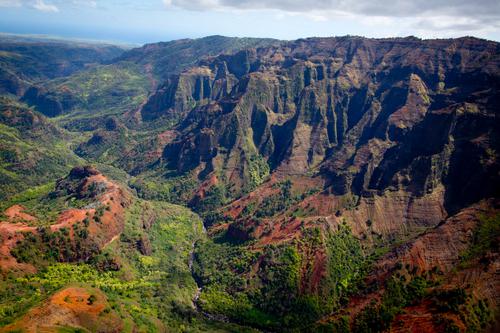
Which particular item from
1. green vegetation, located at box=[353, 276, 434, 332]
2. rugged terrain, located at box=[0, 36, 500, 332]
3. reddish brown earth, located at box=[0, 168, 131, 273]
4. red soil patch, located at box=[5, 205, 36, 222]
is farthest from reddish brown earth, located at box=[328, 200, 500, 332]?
red soil patch, located at box=[5, 205, 36, 222]

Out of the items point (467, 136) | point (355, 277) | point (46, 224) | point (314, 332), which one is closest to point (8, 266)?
point (46, 224)

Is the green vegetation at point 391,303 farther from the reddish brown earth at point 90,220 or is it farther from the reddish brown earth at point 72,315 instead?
the reddish brown earth at point 90,220

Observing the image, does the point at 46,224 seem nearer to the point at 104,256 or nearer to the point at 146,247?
the point at 104,256

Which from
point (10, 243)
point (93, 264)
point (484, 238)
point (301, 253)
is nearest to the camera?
point (484, 238)

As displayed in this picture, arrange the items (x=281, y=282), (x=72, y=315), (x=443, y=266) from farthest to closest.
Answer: (x=281, y=282)
(x=443, y=266)
(x=72, y=315)

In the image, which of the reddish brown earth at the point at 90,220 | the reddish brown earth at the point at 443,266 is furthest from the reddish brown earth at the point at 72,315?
the reddish brown earth at the point at 443,266

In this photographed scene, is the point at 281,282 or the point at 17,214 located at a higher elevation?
the point at 17,214

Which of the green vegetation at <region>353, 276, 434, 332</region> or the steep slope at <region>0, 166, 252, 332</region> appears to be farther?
the green vegetation at <region>353, 276, 434, 332</region>

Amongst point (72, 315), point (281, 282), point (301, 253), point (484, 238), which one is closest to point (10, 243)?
point (72, 315)

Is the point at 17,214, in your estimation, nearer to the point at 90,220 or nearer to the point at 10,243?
the point at 90,220

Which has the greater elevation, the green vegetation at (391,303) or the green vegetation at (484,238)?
the green vegetation at (484,238)

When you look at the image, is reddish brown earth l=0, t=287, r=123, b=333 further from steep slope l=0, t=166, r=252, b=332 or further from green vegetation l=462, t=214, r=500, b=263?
green vegetation l=462, t=214, r=500, b=263

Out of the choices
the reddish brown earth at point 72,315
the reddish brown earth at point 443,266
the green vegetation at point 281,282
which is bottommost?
the green vegetation at point 281,282
